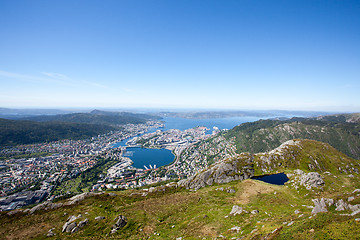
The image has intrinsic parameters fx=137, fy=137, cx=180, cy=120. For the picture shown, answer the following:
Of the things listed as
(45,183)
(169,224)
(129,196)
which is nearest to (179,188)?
(129,196)

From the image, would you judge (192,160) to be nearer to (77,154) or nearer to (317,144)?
(317,144)

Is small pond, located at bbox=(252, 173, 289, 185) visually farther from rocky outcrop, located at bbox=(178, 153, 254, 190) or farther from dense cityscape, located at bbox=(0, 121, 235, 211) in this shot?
dense cityscape, located at bbox=(0, 121, 235, 211)

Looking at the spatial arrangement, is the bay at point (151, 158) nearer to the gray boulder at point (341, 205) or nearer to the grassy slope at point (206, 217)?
the grassy slope at point (206, 217)

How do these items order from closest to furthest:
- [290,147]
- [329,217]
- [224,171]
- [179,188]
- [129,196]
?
[329,217] → [129,196] → [179,188] → [224,171] → [290,147]

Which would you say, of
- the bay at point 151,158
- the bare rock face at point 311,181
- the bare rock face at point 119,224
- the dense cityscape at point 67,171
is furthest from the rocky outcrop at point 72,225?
the bay at point 151,158

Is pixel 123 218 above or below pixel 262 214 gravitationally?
below

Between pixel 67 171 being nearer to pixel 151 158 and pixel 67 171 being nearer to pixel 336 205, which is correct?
pixel 151 158

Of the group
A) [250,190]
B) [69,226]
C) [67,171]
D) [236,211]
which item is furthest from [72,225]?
[67,171]
